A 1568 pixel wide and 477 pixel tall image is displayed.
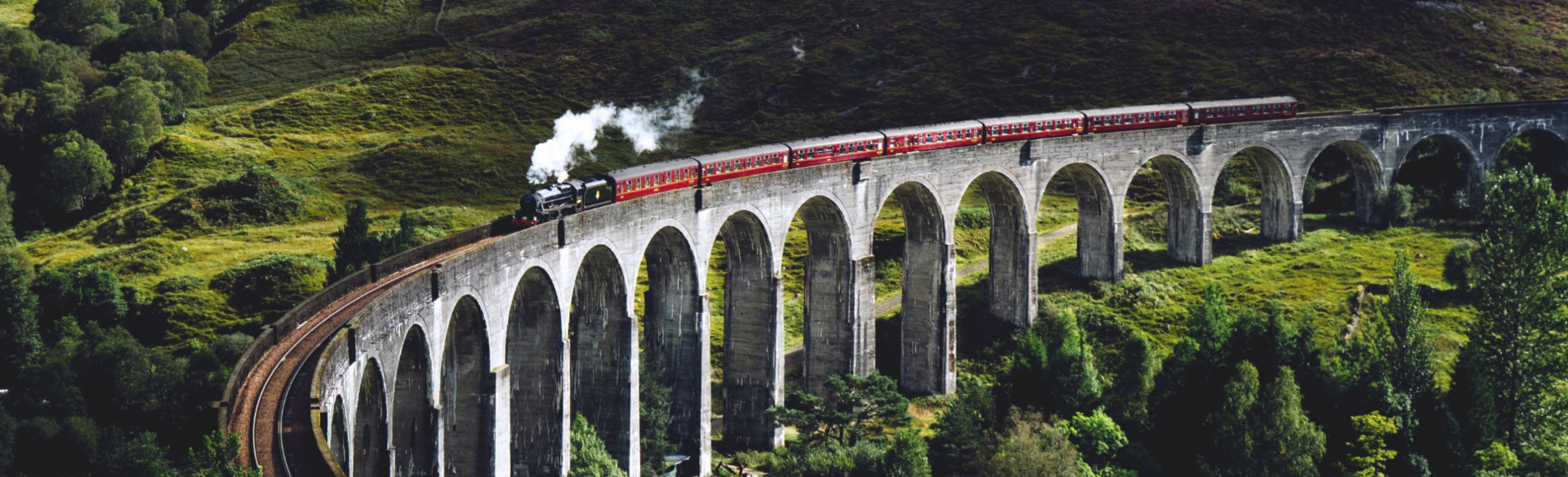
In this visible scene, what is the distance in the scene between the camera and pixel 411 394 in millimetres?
52406

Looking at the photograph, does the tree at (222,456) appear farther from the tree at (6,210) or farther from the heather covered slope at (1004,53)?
the heather covered slope at (1004,53)

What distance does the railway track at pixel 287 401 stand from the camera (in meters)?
39.4

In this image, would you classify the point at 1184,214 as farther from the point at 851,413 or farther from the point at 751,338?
the point at 751,338

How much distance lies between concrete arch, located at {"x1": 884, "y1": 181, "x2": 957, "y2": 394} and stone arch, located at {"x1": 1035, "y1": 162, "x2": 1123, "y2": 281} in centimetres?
1283

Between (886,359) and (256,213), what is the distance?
48.8 meters

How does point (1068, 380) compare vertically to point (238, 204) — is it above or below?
below

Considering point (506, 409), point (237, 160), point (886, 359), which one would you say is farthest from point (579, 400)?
point (237, 160)

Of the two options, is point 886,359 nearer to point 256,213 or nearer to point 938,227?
point 938,227

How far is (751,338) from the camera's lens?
71.1 m

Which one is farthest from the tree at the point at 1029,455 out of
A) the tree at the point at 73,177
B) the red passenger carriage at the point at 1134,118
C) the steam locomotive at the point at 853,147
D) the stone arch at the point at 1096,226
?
the tree at the point at 73,177

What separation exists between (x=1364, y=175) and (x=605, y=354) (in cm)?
6078

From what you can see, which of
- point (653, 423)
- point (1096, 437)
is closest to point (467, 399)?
point (653, 423)

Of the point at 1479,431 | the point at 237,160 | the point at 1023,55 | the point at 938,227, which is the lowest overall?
the point at 1479,431

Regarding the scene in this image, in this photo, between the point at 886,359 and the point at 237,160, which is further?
the point at 237,160
